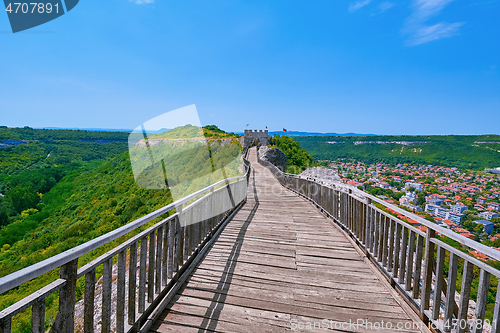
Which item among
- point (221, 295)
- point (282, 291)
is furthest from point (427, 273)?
point (221, 295)

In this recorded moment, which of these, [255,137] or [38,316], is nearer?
[38,316]

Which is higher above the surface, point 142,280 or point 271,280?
point 142,280

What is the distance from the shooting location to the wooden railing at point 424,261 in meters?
1.84

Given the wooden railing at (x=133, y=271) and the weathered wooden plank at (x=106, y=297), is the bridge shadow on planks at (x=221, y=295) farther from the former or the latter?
the weathered wooden plank at (x=106, y=297)

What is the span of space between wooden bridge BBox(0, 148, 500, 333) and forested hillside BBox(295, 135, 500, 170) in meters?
88.4

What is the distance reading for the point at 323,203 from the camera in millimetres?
Result: 7590

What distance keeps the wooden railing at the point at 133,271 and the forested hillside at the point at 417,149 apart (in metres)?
90.2

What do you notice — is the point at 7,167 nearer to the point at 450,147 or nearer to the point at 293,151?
the point at 293,151

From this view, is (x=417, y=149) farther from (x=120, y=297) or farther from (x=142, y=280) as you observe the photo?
(x=120, y=297)

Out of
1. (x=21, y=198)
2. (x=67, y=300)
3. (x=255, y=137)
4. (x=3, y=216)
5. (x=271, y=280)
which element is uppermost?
(x=255, y=137)

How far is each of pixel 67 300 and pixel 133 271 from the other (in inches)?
31.1

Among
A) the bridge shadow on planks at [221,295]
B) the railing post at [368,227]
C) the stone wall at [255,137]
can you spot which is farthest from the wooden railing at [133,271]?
the stone wall at [255,137]

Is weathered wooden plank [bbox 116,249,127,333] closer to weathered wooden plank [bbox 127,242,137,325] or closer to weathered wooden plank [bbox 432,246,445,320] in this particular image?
weathered wooden plank [bbox 127,242,137,325]

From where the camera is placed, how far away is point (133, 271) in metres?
2.25
